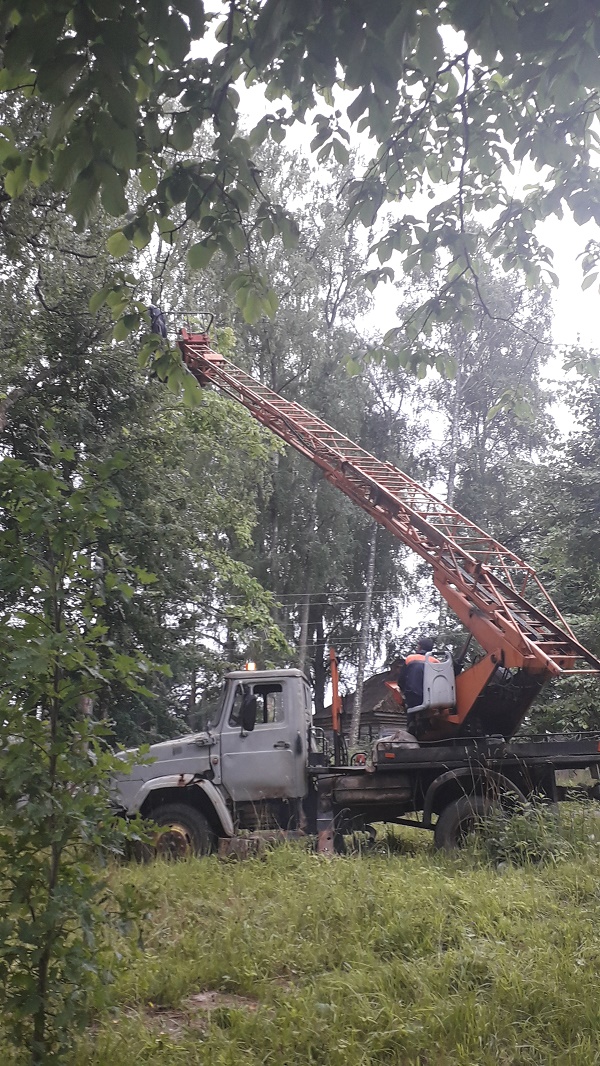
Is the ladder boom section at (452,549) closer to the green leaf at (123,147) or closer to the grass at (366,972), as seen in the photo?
the grass at (366,972)

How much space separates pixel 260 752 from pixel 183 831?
116 cm

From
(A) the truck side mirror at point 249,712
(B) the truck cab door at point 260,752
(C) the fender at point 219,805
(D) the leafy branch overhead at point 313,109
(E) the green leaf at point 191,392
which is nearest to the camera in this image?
(D) the leafy branch overhead at point 313,109

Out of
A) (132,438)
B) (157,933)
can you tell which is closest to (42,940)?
(157,933)

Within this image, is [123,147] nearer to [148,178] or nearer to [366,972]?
[148,178]

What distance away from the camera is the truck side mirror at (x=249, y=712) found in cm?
904

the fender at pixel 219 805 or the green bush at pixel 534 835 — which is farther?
the fender at pixel 219 805

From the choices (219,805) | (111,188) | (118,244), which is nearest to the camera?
(111,188)

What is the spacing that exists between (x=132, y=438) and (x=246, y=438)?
14.4 feet

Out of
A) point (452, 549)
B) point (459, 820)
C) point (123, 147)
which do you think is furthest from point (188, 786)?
point (123, 147)

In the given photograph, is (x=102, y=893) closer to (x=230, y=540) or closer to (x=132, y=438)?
(x=132, y=438)

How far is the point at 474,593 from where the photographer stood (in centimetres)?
928

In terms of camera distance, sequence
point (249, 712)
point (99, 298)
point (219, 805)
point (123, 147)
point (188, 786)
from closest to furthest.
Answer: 1. point (123, 147)
2. point (99, 298)
3. point (219, 805)
4. point (188, 786)
5. point (249, 712)

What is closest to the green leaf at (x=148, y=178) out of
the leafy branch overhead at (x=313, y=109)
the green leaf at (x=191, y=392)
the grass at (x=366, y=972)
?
the leafy branch overhead at (x=313, y=109)

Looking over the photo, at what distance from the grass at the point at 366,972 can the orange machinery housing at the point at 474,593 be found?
2.28 meters
